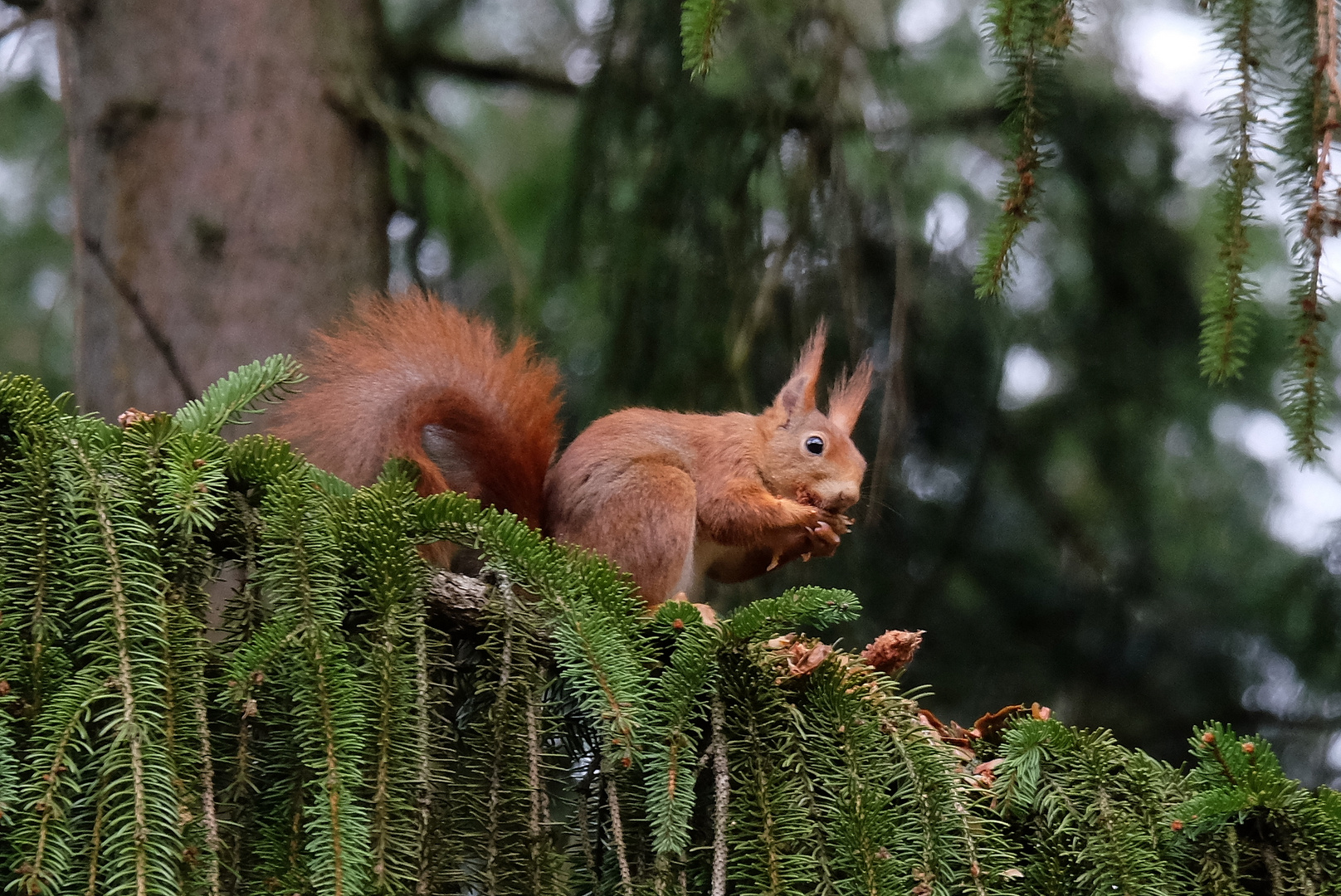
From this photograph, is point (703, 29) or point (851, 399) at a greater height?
point (703, 29)

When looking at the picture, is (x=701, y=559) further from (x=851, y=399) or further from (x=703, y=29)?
(x=703, y=29)

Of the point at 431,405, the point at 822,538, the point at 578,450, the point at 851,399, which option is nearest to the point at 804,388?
the point at 851,399

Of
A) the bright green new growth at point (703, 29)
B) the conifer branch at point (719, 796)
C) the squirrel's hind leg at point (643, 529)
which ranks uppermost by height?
the bright green new growth at point (703, 29)

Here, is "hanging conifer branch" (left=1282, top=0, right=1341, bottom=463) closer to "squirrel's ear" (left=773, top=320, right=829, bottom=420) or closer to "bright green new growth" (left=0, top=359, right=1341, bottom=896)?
"bright green new growth" (left=0, top=359, right=1341, bottom=896)

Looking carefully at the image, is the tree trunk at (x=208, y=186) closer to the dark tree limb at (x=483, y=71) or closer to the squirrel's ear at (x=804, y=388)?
the dark tree limb at (x=483, y=71)

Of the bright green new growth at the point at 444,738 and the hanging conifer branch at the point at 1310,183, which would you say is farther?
the hanging conifer branch at the point at 1310,183

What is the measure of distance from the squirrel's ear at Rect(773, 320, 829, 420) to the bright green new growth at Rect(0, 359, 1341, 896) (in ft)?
3.17

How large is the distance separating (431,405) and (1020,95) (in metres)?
0.75

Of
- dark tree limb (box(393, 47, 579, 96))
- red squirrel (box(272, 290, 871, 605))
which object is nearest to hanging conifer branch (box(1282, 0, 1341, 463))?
red squirrel (box(272, 290, 871, 605))

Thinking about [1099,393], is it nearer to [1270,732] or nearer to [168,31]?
[1270,732]

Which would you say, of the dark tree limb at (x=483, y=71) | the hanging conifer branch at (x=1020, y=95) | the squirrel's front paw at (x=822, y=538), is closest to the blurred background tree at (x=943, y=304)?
the dark tree limb at (x=483, y=71)

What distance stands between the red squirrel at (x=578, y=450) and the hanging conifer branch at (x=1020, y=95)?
584mm

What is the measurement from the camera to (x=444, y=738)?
37.0 inches

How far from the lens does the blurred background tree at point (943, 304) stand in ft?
7.48
